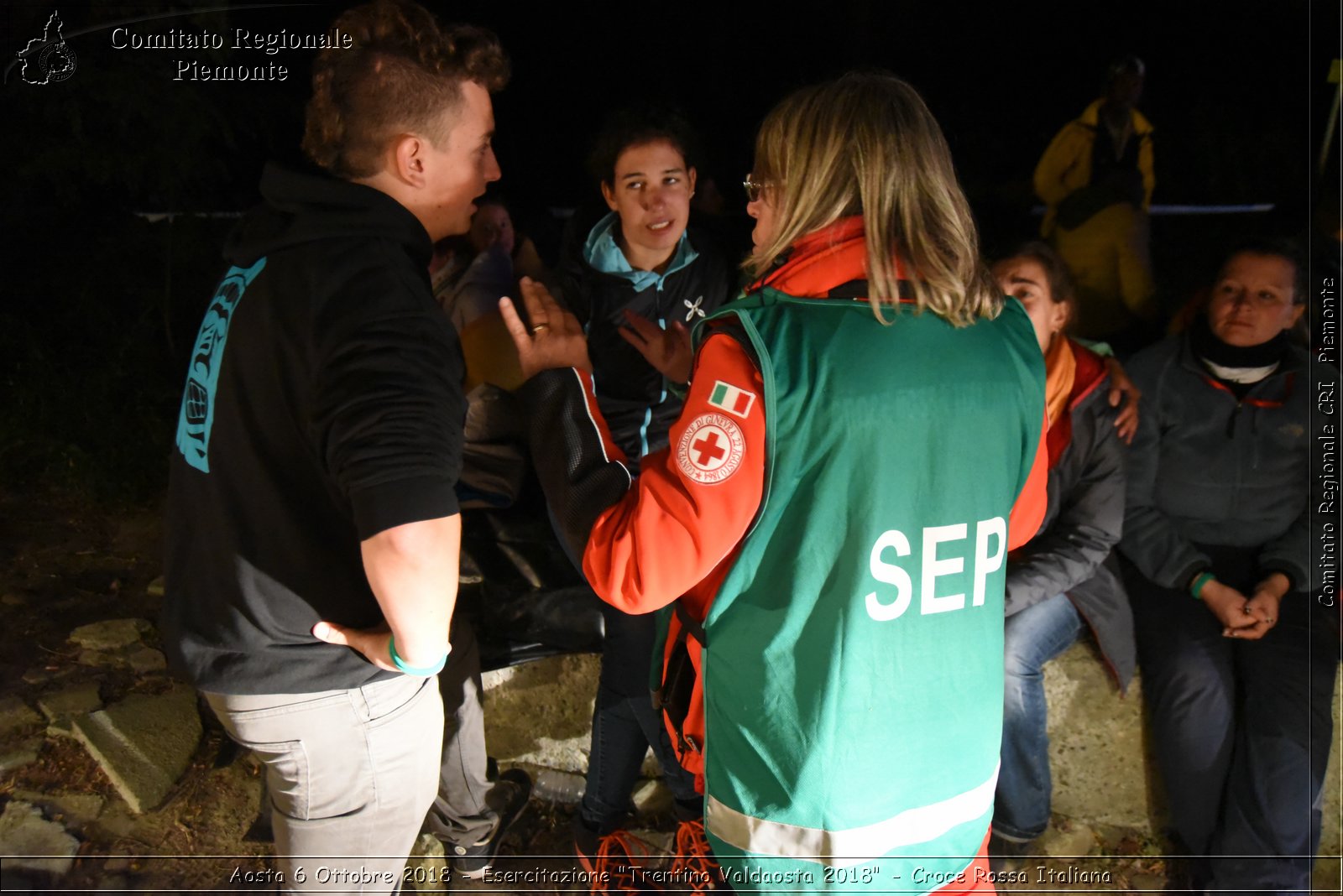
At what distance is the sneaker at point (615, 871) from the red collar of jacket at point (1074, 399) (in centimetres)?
169

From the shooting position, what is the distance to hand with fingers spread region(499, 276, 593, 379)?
167 cm

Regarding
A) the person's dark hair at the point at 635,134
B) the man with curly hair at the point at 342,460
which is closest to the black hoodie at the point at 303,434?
the man with curly hair at the point at 342,460

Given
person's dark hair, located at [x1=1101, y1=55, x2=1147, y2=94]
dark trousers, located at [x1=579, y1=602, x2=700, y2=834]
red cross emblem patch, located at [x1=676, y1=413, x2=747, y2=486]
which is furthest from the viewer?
person's dark hair, located at [x1=1101, y1=55, x2=1147, y2=94]

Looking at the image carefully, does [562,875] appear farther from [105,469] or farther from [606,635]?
[105,469]

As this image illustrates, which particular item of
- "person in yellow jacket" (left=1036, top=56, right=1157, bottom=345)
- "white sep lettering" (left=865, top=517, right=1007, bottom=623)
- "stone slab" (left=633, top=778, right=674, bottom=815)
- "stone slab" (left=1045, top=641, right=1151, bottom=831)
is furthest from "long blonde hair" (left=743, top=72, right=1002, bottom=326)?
"person in yellow jacket" (left=1036, top=56, right=1157, bottom=345)

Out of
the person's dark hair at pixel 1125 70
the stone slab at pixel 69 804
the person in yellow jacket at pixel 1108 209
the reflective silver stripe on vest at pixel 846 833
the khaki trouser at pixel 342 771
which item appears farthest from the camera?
the person's dark hair at pixel 1125 70

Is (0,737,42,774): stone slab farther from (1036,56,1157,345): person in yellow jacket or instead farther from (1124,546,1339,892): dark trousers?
(1036,56,1157,345): person in yellow jacket

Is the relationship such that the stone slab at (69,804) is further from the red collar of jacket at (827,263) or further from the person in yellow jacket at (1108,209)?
the person in yellow jacket at (1108,209)

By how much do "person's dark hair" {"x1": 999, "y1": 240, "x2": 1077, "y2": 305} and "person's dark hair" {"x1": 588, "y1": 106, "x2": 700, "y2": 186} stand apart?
1081 mm

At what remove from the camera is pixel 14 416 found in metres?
3.29

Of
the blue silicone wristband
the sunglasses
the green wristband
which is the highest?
the sunglasses

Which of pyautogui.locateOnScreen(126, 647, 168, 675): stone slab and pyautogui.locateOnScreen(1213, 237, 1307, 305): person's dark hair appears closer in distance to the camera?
pyautogui.locateOnScreen(1213, 237, 1307, 305): person's dark hair

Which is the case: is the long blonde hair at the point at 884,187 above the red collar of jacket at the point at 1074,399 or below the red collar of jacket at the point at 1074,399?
above

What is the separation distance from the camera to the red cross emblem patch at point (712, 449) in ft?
4.29
